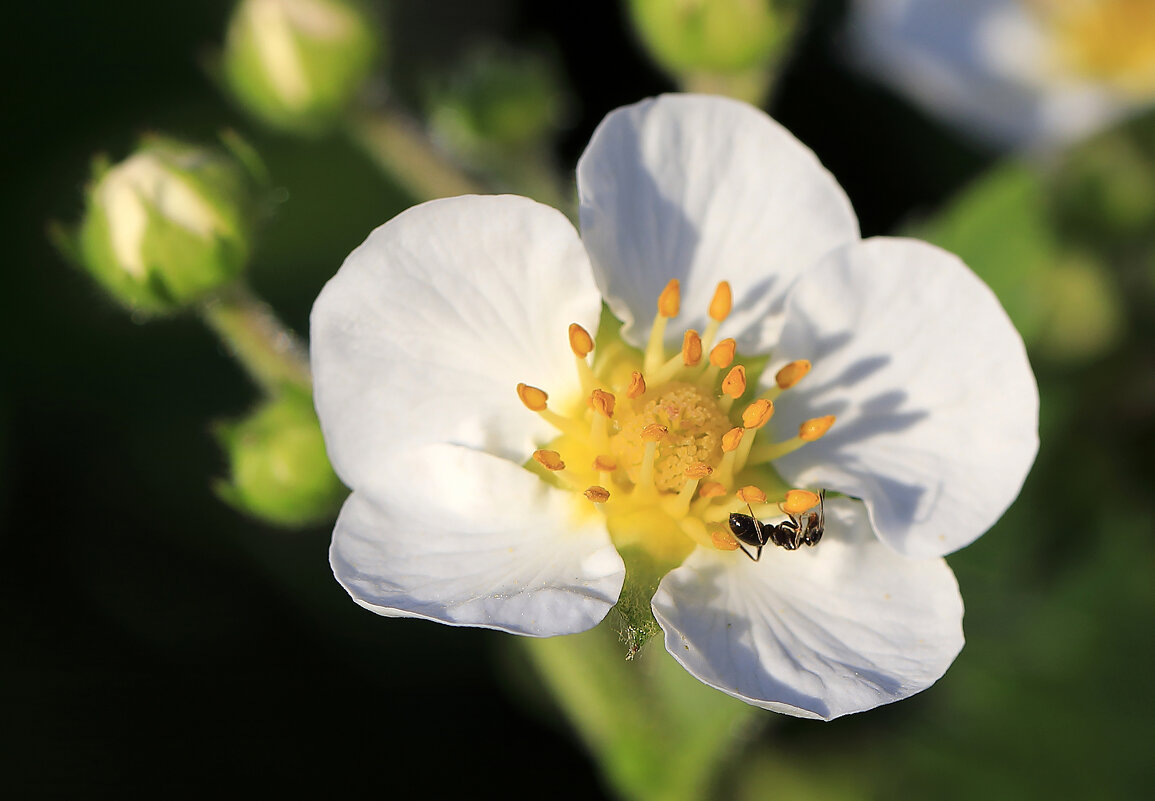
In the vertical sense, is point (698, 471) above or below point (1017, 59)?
below

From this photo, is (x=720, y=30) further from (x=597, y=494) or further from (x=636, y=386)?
(x=597, y=494)

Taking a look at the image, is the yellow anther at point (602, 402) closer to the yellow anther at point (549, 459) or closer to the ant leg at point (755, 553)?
the yellow anther at point (549, 459)

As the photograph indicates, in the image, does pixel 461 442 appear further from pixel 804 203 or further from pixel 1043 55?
pixel 1043 55

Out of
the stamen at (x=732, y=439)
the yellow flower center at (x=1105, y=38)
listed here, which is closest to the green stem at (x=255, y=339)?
the stamen at (x=732, y=439)

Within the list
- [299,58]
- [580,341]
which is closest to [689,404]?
[580,341]

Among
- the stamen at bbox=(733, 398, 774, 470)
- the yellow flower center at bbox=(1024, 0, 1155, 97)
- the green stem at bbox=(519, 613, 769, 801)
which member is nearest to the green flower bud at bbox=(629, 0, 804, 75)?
the stamen at bbox=(733, 398, 774, 470)

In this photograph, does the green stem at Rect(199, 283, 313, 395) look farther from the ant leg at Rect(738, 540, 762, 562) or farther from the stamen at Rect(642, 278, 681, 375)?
the ant leg at Rect(738, 540, 762, 562)
